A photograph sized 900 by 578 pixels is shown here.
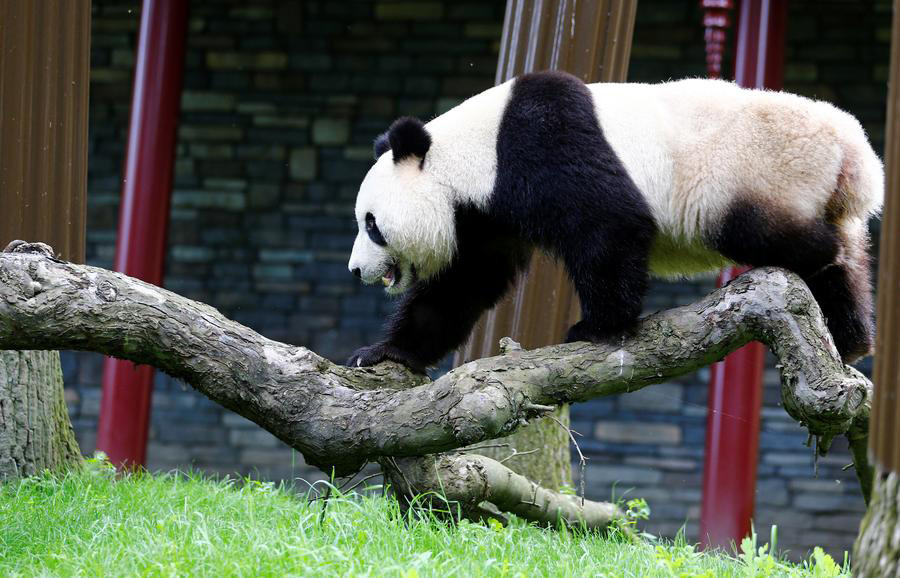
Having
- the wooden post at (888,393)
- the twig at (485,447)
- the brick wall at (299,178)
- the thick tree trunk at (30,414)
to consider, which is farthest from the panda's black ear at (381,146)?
the brick wall at (299,178)

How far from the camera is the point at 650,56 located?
739 centimetres

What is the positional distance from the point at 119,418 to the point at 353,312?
2234 millimetres

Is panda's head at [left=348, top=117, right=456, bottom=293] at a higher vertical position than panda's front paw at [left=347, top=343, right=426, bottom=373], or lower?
higher

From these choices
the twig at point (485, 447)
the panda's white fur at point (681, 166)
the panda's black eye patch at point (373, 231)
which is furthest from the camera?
the twig at point (485, 447)

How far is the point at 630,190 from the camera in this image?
3156 millimetres

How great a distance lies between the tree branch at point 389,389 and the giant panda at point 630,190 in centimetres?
16

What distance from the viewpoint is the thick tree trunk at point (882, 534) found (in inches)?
84.0

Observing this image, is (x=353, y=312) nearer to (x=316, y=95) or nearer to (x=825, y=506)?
(x=316, y=95)

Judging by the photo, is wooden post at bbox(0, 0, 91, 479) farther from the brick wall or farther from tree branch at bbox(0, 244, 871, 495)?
the brick wall

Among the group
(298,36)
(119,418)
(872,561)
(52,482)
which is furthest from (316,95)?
(872,561)

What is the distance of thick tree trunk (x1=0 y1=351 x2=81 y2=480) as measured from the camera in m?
3.78

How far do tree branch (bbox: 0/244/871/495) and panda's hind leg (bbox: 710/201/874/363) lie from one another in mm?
129

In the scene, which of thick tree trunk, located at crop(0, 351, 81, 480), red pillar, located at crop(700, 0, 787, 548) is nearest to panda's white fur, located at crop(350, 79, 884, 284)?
thick tree trunk, located at crop(0, 351, 81, 480)

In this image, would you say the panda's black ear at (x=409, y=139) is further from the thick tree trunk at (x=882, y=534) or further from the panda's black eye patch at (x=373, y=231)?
the thick tree trunk at (x=882, y=534)
